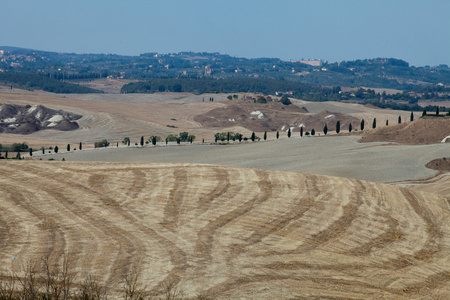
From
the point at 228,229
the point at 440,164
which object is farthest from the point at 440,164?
the point at 228,229

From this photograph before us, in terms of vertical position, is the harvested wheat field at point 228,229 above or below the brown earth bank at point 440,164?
above

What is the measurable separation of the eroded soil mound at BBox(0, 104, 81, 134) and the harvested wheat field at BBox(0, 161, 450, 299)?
13756cm

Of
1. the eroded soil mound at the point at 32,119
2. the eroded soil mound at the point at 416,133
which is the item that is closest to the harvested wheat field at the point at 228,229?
the eroded soil mound at the point at 416,133

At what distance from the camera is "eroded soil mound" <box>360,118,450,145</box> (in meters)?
99.6

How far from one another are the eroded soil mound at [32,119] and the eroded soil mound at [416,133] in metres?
101

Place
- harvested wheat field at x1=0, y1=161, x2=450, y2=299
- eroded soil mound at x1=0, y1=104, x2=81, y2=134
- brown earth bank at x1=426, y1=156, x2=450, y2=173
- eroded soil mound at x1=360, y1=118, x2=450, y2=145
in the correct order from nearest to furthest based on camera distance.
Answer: harvested wheat field at x1=0, y1=161, x2=450, y2=299, brown earth bank at x1=426, y1=156, x2=450, y2=173, eroded soil mound at x1=360, y1=118, x2=450, y2=145, eroded soil mound at x1=0, y1=104, x2=81, y2=134

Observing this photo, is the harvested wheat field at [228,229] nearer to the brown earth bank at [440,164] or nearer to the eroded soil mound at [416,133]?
the brown earth bank at [440,164]

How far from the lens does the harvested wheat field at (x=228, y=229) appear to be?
23672 millimetres

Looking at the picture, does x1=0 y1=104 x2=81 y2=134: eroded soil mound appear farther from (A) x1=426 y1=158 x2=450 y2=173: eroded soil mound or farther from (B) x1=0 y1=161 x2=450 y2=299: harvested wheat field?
(B) x1=0 y1=161 x2=450 y2=299: harvested wheat field

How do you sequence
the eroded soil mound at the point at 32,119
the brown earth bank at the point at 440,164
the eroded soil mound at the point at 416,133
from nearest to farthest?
the brown earth bank at the point at 440,164, the eroded soil mound at the point at 416,133, the eroded soil mound at the point at 32,119

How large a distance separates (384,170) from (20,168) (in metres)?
47.0

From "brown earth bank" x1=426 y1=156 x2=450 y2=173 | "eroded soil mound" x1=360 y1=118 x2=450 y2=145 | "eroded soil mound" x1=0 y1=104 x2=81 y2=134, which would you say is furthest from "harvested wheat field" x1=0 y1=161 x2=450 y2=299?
"eroded soil mound" x1=0 y1=104 x2=81 y2=134

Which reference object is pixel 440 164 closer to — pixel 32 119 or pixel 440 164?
pixel 440 164

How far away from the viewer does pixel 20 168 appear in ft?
126
